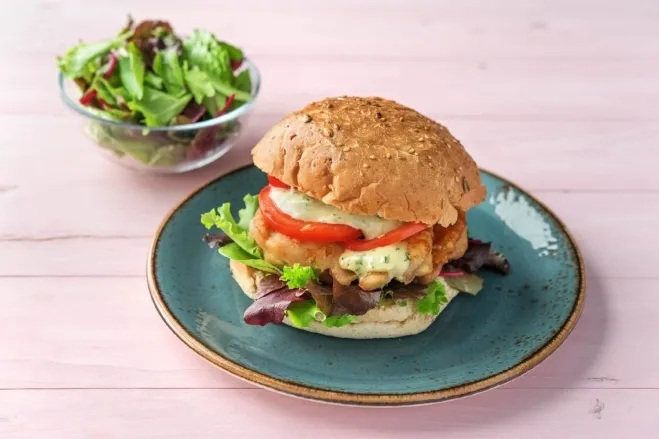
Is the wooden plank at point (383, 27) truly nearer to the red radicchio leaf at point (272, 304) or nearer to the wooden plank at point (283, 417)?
the red radicchio leaf at point (272, 304)

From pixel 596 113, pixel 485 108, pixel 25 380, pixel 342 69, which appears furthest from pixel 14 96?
pixel 596 113

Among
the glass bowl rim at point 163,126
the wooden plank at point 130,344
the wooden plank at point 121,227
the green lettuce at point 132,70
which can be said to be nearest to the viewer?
the wooden plank at point 130,344

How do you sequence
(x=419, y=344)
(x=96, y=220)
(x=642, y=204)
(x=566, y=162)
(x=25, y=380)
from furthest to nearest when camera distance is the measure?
(x=566, y=162) < (x=642, y=204) < (x=96, y=220) < (x=419, y=344) < (x=25, y=380)

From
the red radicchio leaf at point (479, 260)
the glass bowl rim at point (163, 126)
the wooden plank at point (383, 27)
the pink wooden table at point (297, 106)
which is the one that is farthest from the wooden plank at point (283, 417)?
the wooden plank at point (383, 27)

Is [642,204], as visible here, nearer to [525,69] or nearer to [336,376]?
[525,69]

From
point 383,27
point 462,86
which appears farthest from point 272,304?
point 383,27

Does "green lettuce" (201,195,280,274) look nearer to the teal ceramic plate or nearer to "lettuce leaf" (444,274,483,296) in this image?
the teal ceramic plate
